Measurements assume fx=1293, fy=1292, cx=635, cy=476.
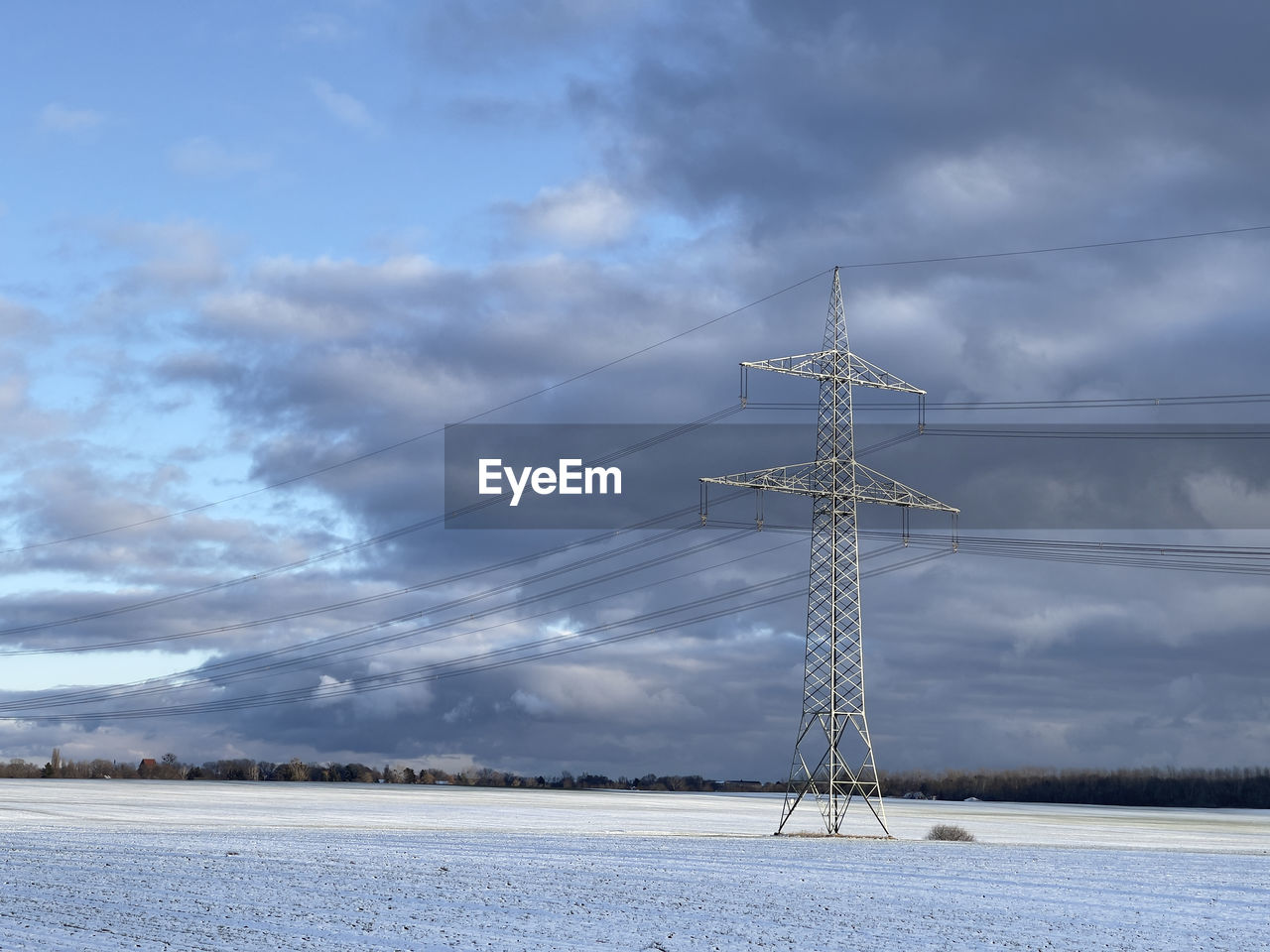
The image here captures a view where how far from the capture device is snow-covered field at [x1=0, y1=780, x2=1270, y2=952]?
91.2 ft

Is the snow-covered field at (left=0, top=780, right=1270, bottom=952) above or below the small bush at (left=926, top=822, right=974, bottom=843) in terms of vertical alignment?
above

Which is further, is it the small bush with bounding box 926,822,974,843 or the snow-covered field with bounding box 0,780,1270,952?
the small bush with bounding box 926,822,974,843

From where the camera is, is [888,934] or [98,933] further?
[888,934]

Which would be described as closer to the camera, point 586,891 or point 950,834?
point 586,891

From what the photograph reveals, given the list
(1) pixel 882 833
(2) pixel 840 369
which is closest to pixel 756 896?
(2) pixel 840 369

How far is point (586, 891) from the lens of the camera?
124 feet

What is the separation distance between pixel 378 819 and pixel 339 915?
57263 mm

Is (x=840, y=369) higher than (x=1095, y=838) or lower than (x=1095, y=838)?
higher

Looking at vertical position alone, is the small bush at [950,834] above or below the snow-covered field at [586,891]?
below

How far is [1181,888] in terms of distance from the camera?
45.7 meters

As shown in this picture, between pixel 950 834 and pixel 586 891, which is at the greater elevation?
pixel 586 891

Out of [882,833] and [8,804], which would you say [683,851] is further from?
[8,804]

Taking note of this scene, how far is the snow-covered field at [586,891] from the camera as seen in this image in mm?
27797

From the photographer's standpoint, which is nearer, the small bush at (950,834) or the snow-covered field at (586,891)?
the snow-covered field at (586,891)
